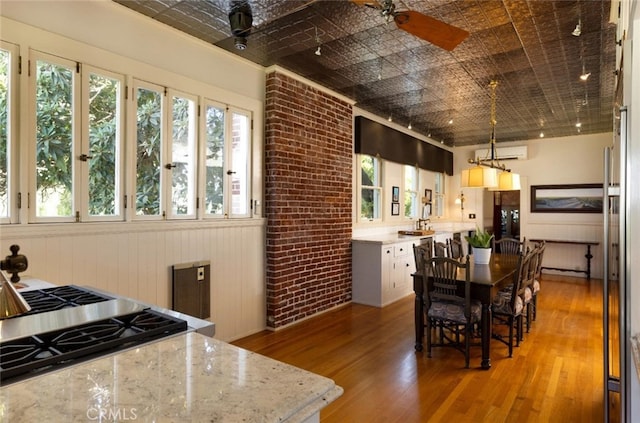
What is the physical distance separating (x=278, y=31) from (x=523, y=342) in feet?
12.6

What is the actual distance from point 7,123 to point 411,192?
6139mm

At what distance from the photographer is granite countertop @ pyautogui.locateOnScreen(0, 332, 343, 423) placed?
77 centimetres

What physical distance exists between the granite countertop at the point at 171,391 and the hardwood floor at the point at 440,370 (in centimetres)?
Answer: 169

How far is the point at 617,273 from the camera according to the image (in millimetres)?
1681

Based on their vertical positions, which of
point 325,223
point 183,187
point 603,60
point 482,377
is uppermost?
point 603,60

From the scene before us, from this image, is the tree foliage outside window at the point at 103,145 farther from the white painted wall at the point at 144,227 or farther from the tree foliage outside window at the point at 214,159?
the tree foliage outside window at the point at 214,159

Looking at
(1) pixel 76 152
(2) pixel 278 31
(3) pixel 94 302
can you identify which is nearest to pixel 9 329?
(3) pixel 94 302

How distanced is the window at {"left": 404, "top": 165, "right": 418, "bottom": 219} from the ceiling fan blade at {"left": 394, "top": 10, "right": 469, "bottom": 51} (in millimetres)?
4860

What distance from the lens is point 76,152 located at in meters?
2.56

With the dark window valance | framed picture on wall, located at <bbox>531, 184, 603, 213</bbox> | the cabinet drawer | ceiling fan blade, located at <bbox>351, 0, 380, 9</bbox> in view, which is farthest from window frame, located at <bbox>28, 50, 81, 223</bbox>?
framed picture on wall, located at <bbox>531, 184, 603, 213</bbox>

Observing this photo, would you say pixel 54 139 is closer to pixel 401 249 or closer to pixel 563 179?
pixel 401 249

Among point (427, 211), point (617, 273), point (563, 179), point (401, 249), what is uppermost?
point (563, 179)

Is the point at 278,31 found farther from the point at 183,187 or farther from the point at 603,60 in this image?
the point at 603,60

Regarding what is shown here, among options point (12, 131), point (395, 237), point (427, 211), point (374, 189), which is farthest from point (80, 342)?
point (427, 211)
